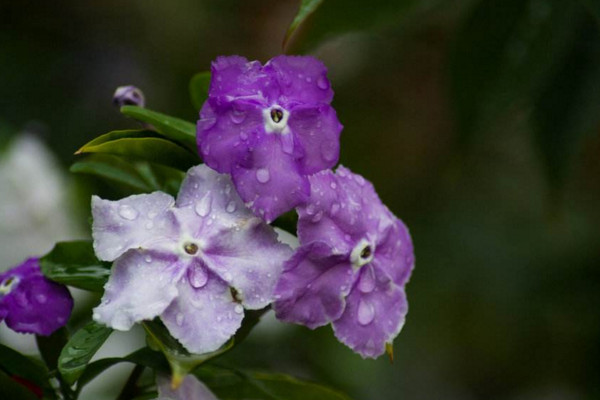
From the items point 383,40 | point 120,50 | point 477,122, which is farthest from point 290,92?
point 120,50

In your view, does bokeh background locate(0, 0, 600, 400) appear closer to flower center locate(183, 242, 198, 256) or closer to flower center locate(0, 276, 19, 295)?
flower center locate(0, 276, 19, 295)

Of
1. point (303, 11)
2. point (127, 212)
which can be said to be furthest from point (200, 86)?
point (127, 212)

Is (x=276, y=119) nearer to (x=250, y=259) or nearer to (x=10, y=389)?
(x=250, y=259)

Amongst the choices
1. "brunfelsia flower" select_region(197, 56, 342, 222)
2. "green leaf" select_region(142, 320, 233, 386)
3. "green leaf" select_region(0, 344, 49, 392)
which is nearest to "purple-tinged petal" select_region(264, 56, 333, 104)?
"brunfelsia flower" select_region(197, 56, 342, 222)

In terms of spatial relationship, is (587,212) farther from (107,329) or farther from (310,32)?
(107,329)

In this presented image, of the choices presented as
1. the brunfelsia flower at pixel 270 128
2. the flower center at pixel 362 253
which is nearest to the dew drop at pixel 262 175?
the brunfelsia flower at pixel 270 128
